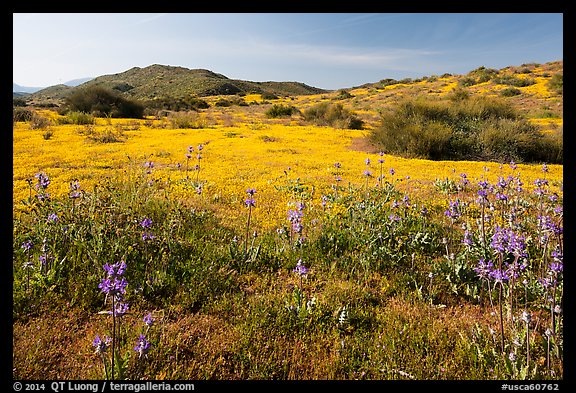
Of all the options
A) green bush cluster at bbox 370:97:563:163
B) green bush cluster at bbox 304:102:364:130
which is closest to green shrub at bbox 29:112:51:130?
green bush cluster at bbox 370:97:563:163

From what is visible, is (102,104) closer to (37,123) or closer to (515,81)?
(37,123)

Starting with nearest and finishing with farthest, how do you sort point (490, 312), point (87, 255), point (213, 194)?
1. point (490, 312)
2. point (87, 255)
3. point (213, 194)

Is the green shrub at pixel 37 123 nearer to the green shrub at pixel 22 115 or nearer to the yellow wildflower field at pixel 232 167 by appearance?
the yellow wildflower field at pixel 232 167

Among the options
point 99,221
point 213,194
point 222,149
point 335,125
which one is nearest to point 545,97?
point 335,125

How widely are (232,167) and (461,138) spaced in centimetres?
1018

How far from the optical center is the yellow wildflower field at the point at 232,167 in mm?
6438

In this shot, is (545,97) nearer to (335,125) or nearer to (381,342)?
(335,125)

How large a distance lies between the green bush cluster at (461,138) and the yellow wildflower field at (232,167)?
4.56 ft

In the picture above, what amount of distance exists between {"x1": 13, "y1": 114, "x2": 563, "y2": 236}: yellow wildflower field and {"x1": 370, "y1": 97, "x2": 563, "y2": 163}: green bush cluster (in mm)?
1391

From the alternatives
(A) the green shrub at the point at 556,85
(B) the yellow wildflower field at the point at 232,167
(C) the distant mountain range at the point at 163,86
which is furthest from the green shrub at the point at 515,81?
(C) the distant mountain range at the point at 163,86

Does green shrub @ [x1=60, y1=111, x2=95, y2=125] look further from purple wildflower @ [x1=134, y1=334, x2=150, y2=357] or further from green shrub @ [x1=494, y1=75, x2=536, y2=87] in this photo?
green shrub @ [x1=494, y1=75, x2=536, y2=87]

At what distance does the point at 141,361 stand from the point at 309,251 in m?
2.38

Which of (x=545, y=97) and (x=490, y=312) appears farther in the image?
(x=545, y=97)
